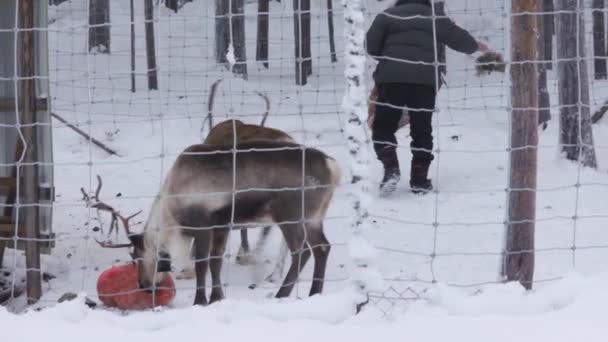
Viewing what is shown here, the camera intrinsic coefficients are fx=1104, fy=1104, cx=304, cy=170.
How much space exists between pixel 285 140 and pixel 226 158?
2.72 ft

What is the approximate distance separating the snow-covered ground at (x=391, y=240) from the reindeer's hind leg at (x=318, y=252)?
16 cm

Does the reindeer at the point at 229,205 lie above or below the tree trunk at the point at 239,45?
below

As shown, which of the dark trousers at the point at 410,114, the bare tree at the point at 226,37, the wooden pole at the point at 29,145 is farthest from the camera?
the bare tree at the point at 226,37

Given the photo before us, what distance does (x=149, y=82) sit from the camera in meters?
15.7

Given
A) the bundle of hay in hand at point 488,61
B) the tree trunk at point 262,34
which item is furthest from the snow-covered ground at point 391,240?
the tree trunk at point 262,34

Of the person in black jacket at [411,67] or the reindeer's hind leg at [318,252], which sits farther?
the person in black jacket at [411,67]

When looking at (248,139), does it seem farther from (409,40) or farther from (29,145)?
(409,40)

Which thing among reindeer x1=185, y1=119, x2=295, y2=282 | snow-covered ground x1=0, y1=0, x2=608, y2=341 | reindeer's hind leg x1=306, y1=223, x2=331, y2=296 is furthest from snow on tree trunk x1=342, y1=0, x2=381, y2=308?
reindeer x1=185, y1=119, x2=295, y2=282

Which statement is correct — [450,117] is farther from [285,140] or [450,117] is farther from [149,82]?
[149,82]

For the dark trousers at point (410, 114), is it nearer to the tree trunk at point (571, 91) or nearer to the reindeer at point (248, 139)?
the tree trunk at point (571, 91)

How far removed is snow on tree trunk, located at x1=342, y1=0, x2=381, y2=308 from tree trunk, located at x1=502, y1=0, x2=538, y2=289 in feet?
2.95

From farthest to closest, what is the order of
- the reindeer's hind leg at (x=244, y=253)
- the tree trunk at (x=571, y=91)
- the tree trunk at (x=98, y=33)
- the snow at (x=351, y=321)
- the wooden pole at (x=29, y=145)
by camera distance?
the tree trunk at (x=98, y=33) < the tree trunk at (x=571, y=91) < the reindeer's hind leg at (x=244, y=253) < the wooden pole at (x=29, y=145) < the snow at (x=351, y=321)

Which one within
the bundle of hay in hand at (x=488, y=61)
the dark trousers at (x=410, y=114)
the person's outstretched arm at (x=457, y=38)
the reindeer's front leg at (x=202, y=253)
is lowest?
the reindeer's front leg at (x=202, y=253)

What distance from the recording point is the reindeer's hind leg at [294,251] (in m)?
5.89
